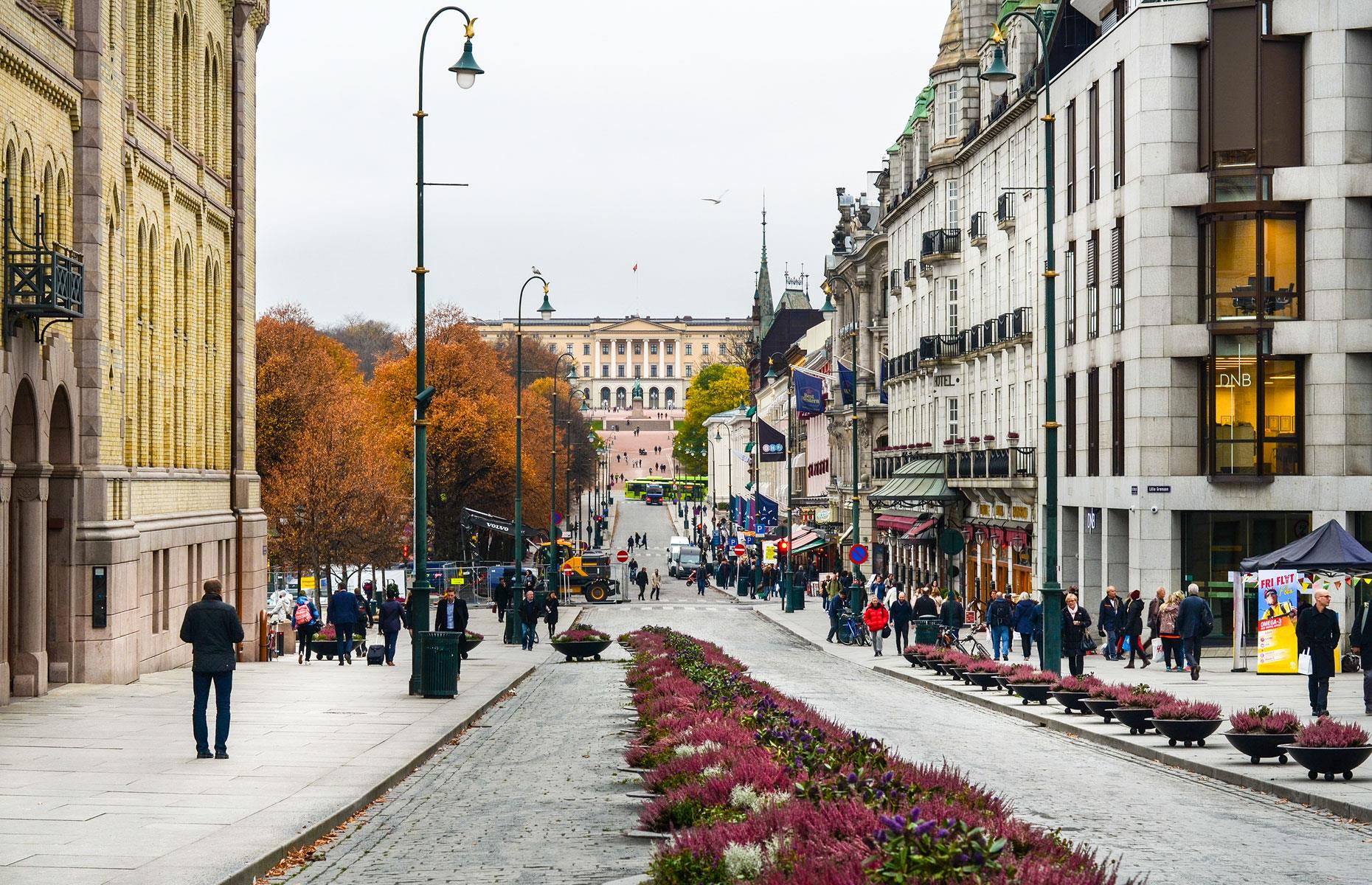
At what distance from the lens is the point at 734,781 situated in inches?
439

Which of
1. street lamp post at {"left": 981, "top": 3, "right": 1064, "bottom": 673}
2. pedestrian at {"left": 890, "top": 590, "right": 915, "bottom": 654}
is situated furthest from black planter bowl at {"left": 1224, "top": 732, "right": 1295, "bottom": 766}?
pedestrian at {"left": 890, "top": 590, "right": 915, "bottom": 654}

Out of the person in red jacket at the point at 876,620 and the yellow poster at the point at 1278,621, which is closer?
the yellow poster at the point at 1278,621

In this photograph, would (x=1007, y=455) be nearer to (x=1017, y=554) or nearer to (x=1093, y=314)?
(x=1017, y=554)

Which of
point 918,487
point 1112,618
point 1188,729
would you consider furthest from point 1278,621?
point 918,487

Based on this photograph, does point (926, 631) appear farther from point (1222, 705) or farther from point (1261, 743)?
point (1261, 743)

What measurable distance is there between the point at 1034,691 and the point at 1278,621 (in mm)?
6933

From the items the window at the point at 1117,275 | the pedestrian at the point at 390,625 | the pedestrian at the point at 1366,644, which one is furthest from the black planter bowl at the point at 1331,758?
the window at the point at 1117,275

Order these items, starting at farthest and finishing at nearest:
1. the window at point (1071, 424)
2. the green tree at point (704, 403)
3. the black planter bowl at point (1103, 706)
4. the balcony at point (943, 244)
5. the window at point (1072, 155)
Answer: the green tree at point (704, 403), the balcony at point (943, 244), the window at point (1071, 424), the window at point (1072, 155), the black planter bowl at point (1103, 706)

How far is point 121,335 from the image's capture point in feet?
98.0

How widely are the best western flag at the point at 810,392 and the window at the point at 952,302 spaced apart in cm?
764

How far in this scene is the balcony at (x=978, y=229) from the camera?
183ft

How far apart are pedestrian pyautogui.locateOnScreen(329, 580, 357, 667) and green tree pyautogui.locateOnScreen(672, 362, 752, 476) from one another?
469 feet

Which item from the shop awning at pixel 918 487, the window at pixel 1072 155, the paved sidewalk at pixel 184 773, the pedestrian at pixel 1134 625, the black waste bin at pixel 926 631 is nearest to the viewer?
the paved sidewalk at pixel 184 773

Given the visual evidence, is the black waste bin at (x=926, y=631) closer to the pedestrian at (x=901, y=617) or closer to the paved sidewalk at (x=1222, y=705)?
the paved sidewalk at (x=1222, y=705)
